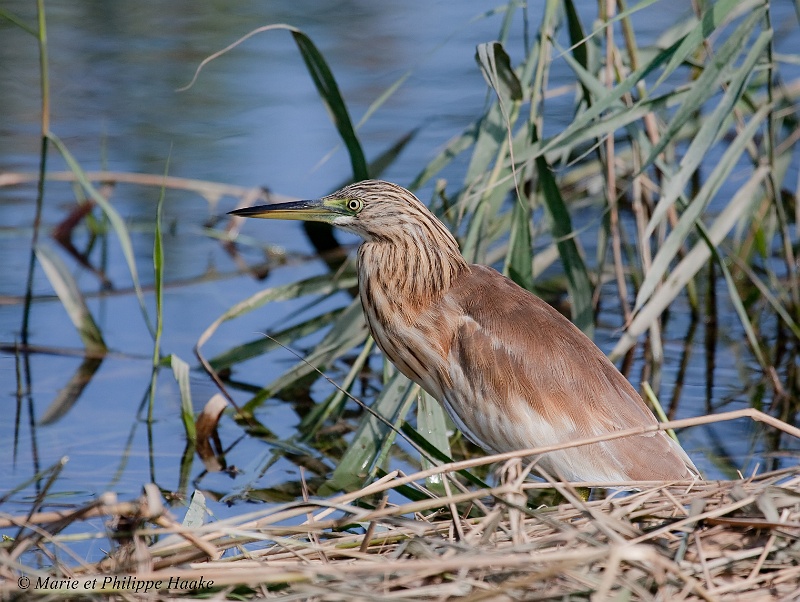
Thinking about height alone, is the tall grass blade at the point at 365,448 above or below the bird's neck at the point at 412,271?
below

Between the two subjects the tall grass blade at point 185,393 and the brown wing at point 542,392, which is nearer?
the brown wing at point 542,392

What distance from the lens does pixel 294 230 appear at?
21.7 feet

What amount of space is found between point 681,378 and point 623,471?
5.39 ft

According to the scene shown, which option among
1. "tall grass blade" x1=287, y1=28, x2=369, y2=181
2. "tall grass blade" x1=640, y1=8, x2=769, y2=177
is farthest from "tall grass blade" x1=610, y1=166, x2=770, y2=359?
"tall grass blade" x1=287, y1=28, x2=369, y2=181

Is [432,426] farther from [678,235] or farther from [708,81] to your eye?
[708,81]

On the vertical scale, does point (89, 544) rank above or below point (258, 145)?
below

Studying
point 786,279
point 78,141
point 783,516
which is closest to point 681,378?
point 786,279

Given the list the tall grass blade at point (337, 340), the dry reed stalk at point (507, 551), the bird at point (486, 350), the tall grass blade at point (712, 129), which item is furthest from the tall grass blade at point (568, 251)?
the dry reed stalk at point (507, 551)

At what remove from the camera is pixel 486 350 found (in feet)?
11.4

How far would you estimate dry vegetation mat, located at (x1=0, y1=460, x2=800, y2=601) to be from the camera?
7.21 ft

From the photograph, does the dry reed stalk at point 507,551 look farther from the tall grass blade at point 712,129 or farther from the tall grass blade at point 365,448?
the tall grass blade at point 712,129

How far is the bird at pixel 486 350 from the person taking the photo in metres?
3.41

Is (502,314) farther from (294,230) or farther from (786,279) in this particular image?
(294,230)

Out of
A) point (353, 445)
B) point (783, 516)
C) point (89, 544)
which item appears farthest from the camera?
point (353, 445)
